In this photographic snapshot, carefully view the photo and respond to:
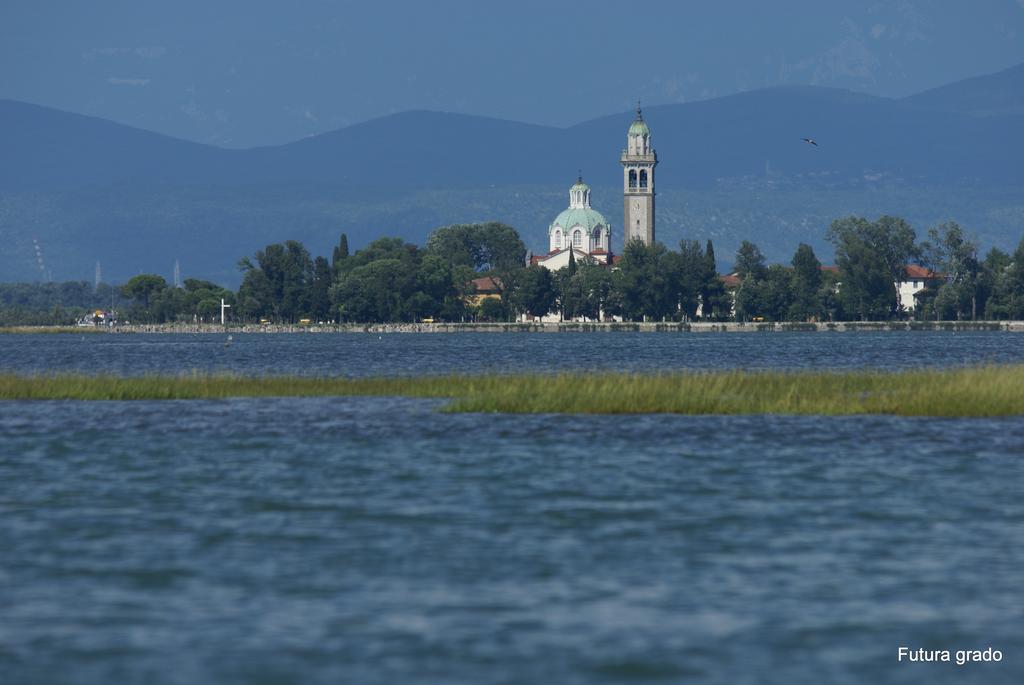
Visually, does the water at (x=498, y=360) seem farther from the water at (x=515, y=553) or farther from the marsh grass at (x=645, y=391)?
Result: the water at (x=515, y=553)

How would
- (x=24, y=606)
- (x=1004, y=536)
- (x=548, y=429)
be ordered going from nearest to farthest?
(x=24, y=606)
(x=1004, y=536)
(x=548, y=429)

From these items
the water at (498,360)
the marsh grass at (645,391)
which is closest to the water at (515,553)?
the marsh grass at (645,391)

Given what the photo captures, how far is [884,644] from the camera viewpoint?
1073 inches

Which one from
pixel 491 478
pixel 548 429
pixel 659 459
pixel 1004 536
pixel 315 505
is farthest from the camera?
pixel 548 429

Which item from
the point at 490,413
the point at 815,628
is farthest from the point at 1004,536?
the point at 490,413

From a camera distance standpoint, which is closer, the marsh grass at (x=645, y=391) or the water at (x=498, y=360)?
the marsh grass at (x=645, y=391)

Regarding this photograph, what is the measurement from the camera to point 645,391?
69.0 metres

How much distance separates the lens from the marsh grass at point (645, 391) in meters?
65.8

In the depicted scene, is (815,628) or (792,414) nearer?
(815,628)

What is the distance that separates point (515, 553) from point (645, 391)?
1356 inches

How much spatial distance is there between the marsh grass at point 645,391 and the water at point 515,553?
3862 mm

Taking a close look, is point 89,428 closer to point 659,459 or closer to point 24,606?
point 659,459

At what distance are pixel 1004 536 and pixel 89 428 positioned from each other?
1483 inches

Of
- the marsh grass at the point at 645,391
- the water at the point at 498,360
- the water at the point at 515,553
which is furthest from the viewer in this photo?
the water at the point at 498,360
